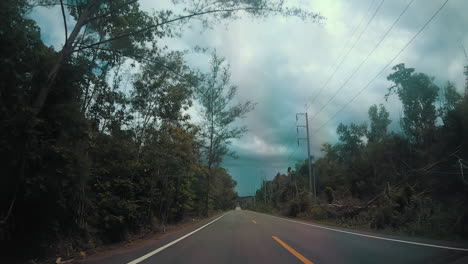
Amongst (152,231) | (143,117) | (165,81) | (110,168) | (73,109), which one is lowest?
(152,231)

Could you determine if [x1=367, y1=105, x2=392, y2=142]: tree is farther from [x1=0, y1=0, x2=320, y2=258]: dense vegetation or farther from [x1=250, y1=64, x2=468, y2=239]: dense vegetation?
[x1=0, y1=0, x2=320, y2=258]: dense vegetation

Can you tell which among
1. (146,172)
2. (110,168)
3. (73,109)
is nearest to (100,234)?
(110,168)

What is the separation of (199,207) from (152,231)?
76.6 ft

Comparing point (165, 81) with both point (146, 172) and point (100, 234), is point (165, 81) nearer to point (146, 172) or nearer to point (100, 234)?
point (146, 172)

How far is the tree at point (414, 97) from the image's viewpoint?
4516 cm

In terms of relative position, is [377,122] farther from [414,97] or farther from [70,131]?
[70,131]

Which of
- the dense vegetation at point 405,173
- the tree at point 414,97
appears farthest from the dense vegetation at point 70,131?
the tree at point 414,97

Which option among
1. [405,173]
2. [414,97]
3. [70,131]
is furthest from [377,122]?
[70,131]

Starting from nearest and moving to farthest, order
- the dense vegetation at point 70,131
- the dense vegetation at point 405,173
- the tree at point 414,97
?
1. the dense vegetation at point 70,131
2. the dense vegetation at point 405,173
3. the tree at point 414,97

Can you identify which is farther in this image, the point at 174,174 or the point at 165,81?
the point at 174,174

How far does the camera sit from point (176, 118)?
1808cm

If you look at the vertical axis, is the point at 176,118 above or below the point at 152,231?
above

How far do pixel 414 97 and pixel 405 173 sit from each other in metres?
20.2

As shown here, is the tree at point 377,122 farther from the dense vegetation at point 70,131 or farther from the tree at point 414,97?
the dense vegetation at point 70,131
